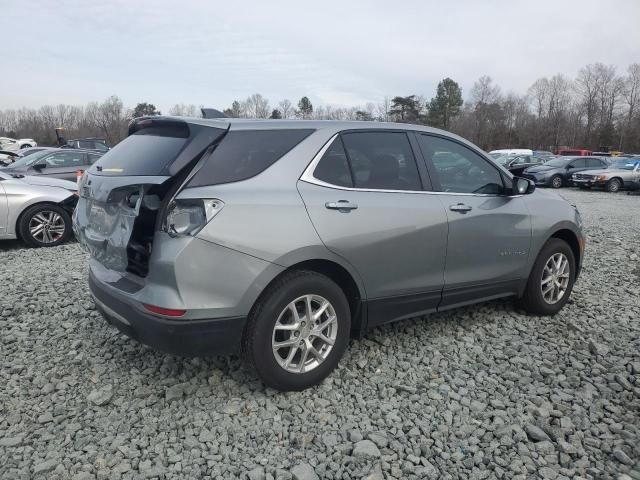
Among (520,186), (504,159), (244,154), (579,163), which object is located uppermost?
(504,159)

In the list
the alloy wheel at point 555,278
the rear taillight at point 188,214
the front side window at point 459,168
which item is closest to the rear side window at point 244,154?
the rear taillight at point 188,214

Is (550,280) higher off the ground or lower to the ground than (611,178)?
lower

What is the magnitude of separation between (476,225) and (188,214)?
229cm

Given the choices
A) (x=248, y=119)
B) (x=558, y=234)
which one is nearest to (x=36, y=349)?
(x=248, y=119)

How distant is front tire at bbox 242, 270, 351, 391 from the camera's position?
9.42 feet

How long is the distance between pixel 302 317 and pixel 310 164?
0.98m

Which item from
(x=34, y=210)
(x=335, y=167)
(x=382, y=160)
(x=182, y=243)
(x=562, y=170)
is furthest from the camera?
(x=562, y=170)

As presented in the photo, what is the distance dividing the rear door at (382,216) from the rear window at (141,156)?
810mm

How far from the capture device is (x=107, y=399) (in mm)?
3061

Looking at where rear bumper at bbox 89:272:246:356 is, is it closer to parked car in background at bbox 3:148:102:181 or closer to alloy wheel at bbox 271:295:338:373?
alloy wheel at bbox 271:295:338:373

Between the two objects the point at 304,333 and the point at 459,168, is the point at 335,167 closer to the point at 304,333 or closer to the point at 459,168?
the point at 304,333

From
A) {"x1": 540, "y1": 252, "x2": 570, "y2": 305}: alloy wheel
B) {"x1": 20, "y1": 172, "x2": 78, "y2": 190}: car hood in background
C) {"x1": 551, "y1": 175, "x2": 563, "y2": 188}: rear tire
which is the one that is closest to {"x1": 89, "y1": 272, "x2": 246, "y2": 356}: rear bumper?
{"x1": 540, "y1": 252, "x2": 570, "y2": 305}: alloy wheel

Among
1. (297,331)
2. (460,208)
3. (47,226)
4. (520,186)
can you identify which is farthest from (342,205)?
(47,226)

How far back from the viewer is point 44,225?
7473 mm
